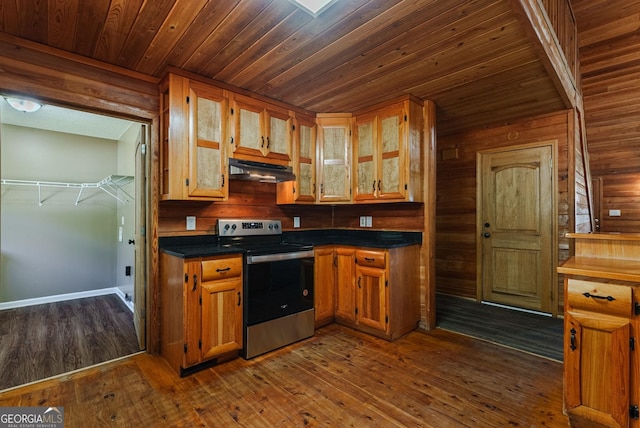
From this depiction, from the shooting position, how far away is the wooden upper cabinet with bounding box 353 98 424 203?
2949 mm

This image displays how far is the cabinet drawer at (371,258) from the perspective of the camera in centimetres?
280

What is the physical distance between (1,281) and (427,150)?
5314mm

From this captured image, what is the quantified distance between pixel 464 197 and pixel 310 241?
7.49 feet

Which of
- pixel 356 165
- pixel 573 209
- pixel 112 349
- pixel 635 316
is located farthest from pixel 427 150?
pixel 112 349

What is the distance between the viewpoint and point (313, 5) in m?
1.68

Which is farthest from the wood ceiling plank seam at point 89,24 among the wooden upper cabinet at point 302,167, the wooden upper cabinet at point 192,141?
the wooden upper cabinet at point 302,167

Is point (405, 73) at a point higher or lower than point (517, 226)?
higher

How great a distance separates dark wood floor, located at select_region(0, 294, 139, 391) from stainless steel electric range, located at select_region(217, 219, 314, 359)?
116 cm

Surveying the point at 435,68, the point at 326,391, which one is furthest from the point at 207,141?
the point at 326,391

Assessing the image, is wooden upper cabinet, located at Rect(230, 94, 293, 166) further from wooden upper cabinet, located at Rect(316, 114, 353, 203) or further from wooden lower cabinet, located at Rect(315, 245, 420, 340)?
wooden lower cabinet, located at Rect(315, 245, 420, 340)

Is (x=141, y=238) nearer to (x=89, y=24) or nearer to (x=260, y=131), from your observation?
(x=260, y=131)

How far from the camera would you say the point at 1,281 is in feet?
12.3

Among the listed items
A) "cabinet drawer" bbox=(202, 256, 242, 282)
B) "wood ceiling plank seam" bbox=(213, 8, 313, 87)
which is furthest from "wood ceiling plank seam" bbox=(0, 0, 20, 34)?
"cabinet drawer" bbox=(202, 256, 242, 282)

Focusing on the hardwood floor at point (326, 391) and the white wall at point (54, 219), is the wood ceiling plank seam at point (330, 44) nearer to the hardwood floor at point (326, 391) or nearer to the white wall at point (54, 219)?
the hardwood floor at point (326, 391)
